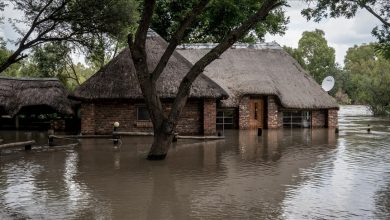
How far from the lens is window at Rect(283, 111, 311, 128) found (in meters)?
27.7

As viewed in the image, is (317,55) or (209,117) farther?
(317,55)

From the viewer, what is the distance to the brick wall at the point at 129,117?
2169 centimetres

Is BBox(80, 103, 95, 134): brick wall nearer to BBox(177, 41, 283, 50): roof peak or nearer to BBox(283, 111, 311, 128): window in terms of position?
BBox(177, 41, 283, 50): roof peak

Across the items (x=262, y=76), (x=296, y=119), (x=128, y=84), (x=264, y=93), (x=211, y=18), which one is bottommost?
(x=296, y=119)

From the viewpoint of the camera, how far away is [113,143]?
18.1 meters

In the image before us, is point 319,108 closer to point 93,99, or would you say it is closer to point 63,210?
point 93,99

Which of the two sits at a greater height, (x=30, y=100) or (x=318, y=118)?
(x=30, y=100)

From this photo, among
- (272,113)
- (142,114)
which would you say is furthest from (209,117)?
(272,113)

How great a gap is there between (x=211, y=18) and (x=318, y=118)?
434 inches

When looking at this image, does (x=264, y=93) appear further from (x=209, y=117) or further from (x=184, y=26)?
(x=184, y=26)

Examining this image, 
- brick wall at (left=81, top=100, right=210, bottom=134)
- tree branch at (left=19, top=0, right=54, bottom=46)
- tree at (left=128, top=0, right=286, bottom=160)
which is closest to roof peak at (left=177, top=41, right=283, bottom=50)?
brick wall at (left=81, top=100, right=210, bottom=134)

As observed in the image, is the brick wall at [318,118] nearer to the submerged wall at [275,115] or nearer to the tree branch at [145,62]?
the submerged wall at [275,115]

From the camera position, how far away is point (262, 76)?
26406 millimetres

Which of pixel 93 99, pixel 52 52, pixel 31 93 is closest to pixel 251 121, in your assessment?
pixel 93 99
